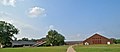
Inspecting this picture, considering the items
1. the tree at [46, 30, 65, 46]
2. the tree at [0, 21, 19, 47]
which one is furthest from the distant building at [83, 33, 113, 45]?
the tree at [0, 21, 19, 47]

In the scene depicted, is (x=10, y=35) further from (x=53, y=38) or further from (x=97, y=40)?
(x=97, y=40)

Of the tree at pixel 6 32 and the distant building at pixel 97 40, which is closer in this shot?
the tree at pixel 6 32

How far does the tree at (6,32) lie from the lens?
106688mm

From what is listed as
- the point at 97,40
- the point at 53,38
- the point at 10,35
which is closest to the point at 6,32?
the point at 10,35

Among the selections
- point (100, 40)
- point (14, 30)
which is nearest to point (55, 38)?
point (14, 30)

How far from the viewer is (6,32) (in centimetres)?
10800

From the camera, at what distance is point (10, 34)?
10975cm

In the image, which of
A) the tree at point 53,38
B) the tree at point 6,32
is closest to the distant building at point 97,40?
the tree at point 53,38

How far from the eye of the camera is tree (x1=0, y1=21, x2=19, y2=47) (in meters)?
107

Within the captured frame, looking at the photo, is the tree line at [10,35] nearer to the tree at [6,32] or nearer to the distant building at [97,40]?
the tree at [6,32]

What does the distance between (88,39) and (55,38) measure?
2382 centimetres

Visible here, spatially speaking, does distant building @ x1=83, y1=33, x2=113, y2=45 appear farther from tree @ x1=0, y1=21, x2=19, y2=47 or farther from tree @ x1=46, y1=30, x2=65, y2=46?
tree @ x1=0, y1=21, x2=19, y2=47

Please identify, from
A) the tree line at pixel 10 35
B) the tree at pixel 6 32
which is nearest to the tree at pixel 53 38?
the tree line at pixel 10 35

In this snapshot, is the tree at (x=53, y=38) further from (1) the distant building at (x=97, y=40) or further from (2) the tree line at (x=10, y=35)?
(1) the distant building at (x=97, y=40)
